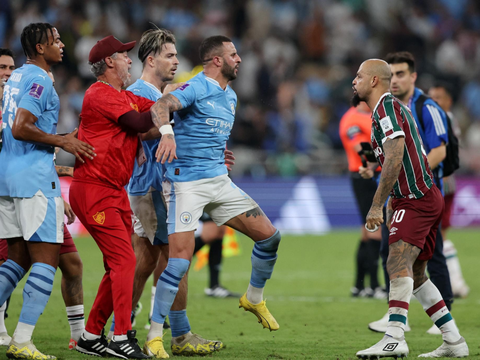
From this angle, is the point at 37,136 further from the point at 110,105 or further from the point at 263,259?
the point at 263,259

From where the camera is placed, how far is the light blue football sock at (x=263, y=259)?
5.79 m

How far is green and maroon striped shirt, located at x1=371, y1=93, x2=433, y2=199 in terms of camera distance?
212 inches

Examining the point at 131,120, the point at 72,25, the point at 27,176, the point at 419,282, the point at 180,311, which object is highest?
the point at 72,25

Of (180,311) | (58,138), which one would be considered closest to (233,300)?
(180,311)

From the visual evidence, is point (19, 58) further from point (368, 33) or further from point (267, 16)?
point (368, 33)

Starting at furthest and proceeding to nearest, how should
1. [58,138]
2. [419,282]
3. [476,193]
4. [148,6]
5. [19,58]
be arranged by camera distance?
1. [148,6]
2. [19,58]
3. [476,193]
4. [419,282]
5. [58,138]

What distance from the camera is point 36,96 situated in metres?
5.23

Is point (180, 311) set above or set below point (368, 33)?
below

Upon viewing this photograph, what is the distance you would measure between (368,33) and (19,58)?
1062 cm

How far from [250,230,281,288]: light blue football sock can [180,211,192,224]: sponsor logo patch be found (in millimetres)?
635

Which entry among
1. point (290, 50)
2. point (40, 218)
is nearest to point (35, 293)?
point (40, 218)

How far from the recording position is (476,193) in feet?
51.8

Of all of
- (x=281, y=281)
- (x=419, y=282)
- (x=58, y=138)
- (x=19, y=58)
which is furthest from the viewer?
(x=19, y=58)

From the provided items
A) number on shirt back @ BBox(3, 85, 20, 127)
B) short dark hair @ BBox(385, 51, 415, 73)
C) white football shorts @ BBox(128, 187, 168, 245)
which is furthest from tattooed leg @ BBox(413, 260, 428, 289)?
number on shirt back @ BBox(3, 85, 20, 127)
